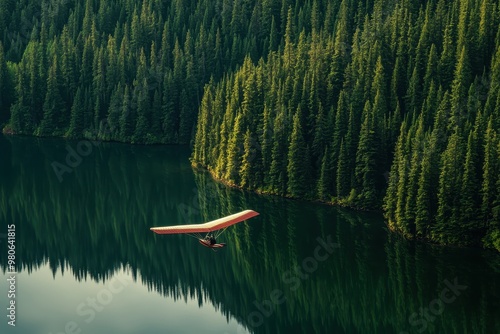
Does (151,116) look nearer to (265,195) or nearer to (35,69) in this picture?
(35,69)

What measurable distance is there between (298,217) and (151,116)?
78172 millimetres

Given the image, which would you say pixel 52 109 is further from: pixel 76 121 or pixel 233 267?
pixel 233 267

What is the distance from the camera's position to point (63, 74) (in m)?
199

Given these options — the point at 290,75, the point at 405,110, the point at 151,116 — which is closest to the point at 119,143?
the point at 151,116

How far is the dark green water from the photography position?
8219 centimetres

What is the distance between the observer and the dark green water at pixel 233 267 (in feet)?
270

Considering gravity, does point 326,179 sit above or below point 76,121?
below

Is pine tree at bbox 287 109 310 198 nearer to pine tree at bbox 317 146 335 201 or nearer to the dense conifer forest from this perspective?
the dense conifer forest

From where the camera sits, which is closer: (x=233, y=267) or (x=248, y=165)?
(x=233, y=267)

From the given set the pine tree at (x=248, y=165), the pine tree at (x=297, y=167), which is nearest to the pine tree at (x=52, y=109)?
the pine tree at (x=248, y=165)

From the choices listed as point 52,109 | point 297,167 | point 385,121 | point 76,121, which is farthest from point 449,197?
point 52,109

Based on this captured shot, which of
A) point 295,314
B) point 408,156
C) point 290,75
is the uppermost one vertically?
point 290,75

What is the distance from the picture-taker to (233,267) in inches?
3873

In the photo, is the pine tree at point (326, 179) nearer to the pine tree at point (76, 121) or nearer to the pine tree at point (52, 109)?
the pine tree at point (76, 121)
